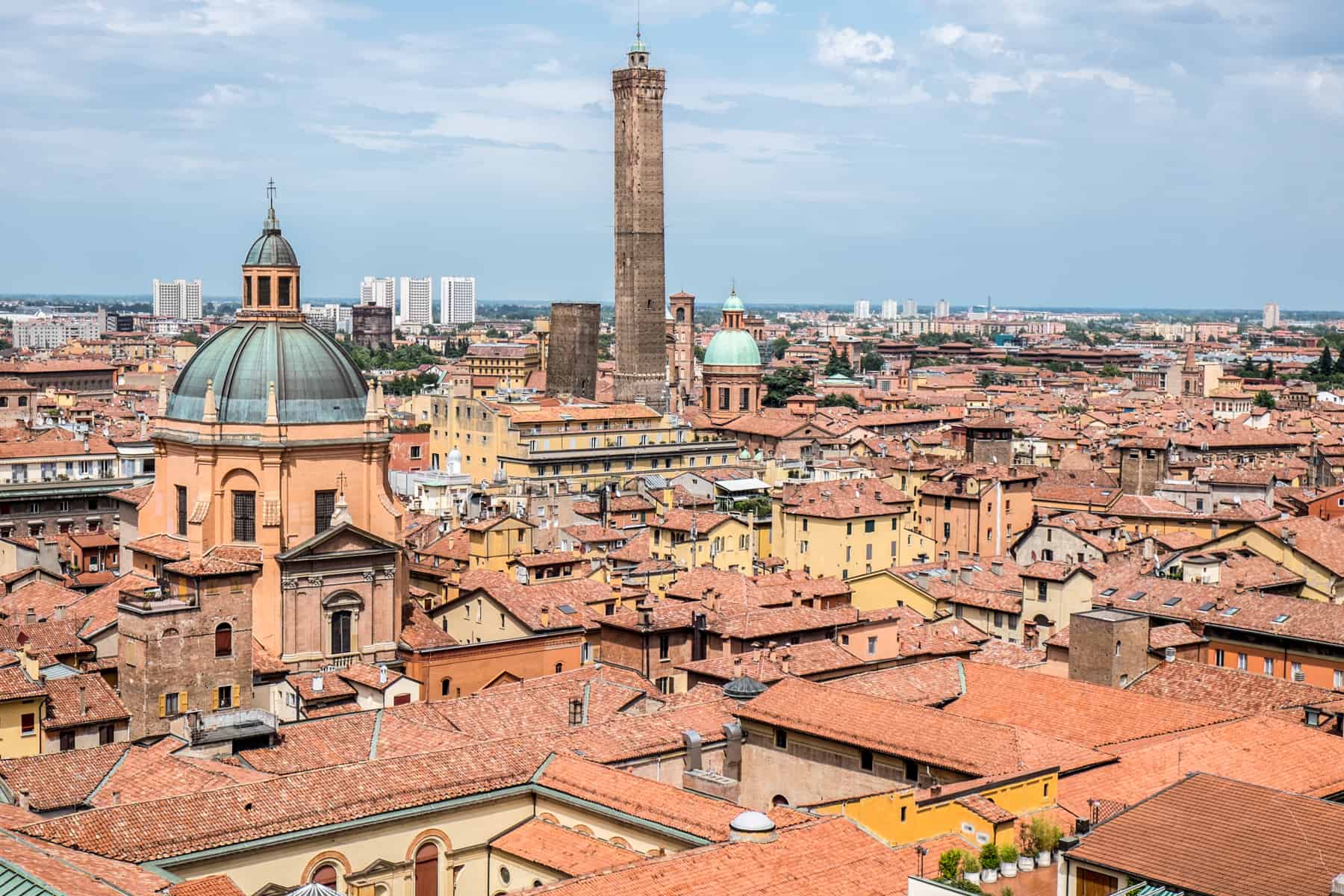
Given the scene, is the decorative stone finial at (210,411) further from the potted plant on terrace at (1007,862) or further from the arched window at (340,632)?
the potted plant on terrace at (1007,862)

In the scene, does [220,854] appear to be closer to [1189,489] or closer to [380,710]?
[380,710]

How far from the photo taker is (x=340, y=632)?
36.5m

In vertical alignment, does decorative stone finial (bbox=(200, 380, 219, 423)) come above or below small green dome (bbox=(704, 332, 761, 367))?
above

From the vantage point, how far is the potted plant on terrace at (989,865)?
20.0 m

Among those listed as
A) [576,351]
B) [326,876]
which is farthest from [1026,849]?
[576,351]

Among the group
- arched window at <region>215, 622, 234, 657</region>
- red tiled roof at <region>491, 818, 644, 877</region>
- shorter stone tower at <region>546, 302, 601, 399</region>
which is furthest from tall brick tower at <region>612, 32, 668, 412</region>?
red tiled roof at <region>491, 818, 644, 877</region>

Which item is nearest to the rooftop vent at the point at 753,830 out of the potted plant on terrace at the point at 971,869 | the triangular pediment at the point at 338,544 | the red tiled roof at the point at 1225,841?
the potted plant on terrace at the point at 971,869

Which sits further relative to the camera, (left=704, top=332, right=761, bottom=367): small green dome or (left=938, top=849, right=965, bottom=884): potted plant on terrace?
(left=704, top=332, right=761, bottom=367): small green dome

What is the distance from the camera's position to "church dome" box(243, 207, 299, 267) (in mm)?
38500

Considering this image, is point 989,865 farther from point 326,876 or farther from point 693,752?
point 326,876

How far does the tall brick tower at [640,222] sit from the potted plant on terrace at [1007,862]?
70.7m

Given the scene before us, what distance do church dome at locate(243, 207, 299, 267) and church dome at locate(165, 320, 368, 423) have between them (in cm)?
138

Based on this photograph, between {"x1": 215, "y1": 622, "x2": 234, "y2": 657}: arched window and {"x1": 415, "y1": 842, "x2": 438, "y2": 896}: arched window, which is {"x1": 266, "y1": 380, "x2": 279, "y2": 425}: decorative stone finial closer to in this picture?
{"x1": 215, "y1": 622, "x2": 234, "y2": 657}: arched window

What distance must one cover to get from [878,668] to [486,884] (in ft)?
40.2
